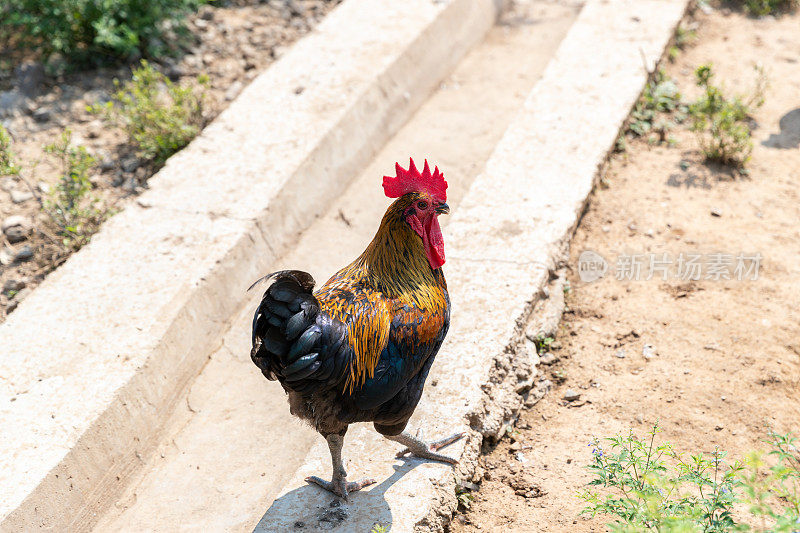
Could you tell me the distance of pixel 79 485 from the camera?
4.11 metres

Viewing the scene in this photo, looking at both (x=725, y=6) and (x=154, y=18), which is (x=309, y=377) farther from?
(x=725, y=6)

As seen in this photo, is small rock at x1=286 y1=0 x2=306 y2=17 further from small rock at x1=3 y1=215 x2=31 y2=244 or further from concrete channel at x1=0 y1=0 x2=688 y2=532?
small rock at x1=3 y1=215 x2=31 y2=244

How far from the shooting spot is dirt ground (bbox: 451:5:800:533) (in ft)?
13.8

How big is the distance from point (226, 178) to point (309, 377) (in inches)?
122

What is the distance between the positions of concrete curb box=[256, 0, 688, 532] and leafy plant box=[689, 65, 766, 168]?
0.60 metres

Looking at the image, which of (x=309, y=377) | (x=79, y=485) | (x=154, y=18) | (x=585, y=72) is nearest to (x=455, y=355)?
(x=309, y=377)

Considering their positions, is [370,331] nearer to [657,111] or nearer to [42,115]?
[657,111]

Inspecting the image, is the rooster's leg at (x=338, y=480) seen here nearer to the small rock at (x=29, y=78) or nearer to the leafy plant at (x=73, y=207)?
the leafy plant at (x=73, y=207)

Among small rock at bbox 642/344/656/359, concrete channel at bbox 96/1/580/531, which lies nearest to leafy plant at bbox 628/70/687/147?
concrete channel at bbox 96/1/580/531

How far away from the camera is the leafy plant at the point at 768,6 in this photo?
27.6 ft

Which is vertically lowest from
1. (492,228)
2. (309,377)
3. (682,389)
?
(682,389)

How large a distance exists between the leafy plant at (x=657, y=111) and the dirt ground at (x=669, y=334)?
151mm

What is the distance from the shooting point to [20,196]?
6301 mm

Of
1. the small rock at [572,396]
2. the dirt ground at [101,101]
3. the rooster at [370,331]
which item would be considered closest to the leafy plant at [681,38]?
the dirt ground at [101,101]
